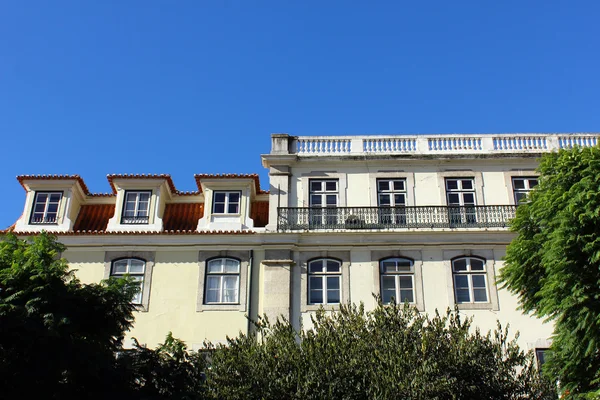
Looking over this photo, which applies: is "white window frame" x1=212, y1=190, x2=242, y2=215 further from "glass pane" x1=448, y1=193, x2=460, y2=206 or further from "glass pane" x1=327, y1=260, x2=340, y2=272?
"glass pane" x1=448, y1=193, x2=460, y2=206

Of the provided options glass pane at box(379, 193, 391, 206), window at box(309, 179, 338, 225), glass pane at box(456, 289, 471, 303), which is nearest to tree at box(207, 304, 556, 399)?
glass pane at box(456, 289, 471, 303)

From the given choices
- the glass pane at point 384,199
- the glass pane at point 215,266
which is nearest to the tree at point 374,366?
the glass pane at point 215,266

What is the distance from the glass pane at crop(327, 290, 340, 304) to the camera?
19.8m

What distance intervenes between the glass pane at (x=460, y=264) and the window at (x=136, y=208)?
9.21m

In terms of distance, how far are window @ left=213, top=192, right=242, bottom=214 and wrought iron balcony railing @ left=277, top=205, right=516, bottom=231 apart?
144 centimetres

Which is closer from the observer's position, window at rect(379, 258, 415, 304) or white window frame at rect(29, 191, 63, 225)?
window at rect(379, 258, 415, 304)

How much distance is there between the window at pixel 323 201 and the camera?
2098 centimetres

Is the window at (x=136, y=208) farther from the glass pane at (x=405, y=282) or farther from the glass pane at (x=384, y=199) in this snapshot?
the glass pane at (x=405, y=282)

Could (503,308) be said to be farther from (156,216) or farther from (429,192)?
(156,216)

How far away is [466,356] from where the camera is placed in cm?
1487

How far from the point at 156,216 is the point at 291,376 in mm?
8610

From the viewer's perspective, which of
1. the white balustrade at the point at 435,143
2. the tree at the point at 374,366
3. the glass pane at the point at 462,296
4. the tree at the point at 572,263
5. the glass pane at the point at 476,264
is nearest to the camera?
the tree at the point at 374,366

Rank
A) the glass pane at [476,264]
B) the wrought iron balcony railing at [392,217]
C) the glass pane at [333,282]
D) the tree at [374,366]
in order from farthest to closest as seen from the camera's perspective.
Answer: the wrought iron balcony railing at [392,217]
the glass pane at [476,264]
the glass pane at [333,282]
the tree at [374,366]

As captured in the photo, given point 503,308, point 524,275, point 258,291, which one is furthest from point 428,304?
point 258,291
